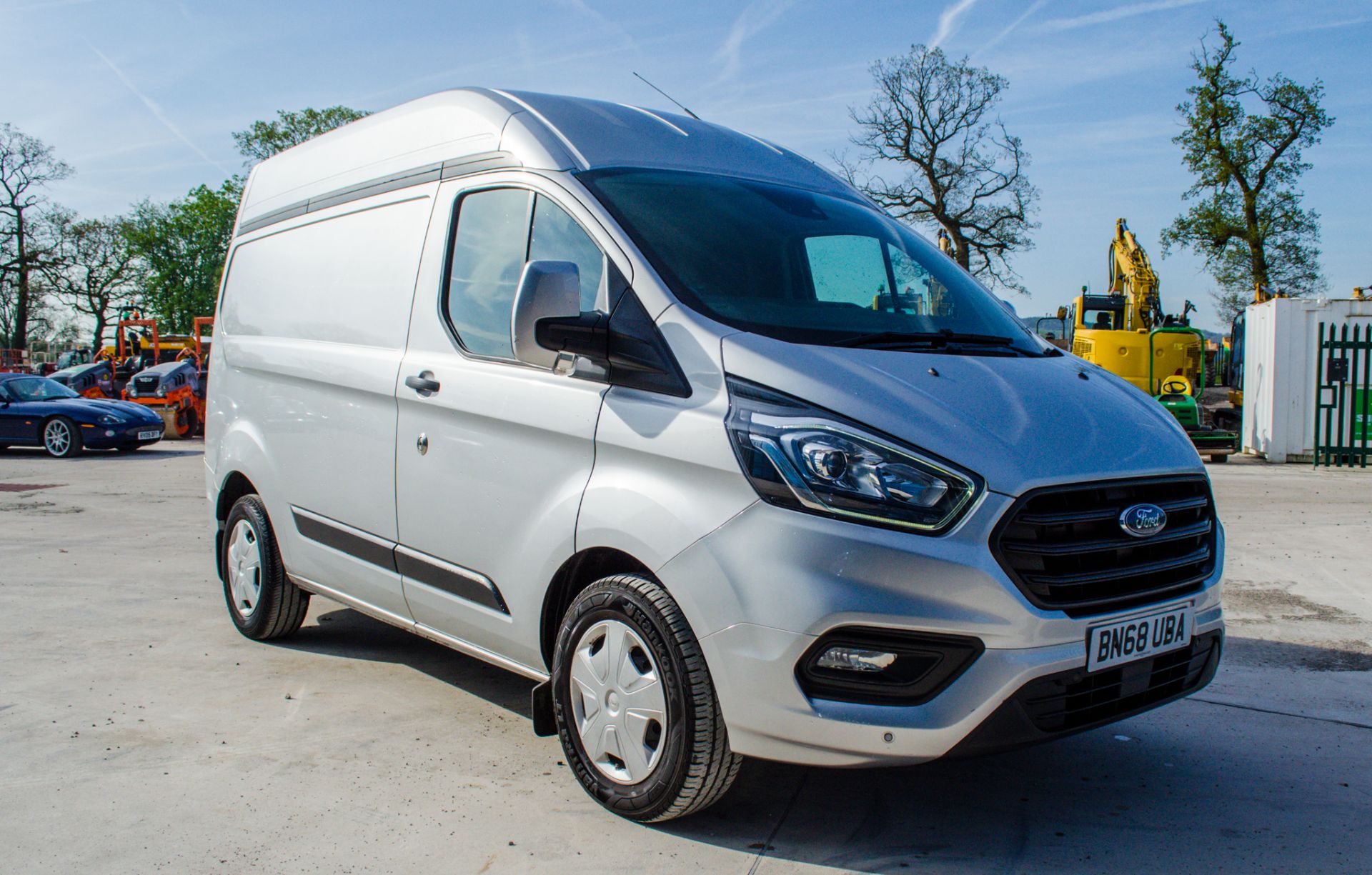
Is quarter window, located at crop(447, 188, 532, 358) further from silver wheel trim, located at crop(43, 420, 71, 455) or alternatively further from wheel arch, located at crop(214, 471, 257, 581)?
silver wheel trim, located at crop(43, 420, 71, 455)

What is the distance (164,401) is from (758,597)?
71.9ft

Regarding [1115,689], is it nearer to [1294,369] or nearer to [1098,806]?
[1098,806]

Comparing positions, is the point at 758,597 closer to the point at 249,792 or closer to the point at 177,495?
the point at 249,792

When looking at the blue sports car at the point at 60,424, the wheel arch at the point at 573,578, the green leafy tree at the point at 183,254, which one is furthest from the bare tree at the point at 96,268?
the wheel arch at the point at 573,578

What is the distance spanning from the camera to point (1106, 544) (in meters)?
2.95

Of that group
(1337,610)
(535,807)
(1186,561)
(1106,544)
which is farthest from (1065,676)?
(1337,610)

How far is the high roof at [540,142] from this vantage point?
3.81 metres

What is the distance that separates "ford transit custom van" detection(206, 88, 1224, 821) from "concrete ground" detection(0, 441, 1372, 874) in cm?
35

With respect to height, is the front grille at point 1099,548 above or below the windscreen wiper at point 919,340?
below

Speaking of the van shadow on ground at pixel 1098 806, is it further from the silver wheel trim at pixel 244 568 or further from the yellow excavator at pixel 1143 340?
the yellow excavator at pixel 1143 340

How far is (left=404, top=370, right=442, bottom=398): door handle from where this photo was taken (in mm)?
3865

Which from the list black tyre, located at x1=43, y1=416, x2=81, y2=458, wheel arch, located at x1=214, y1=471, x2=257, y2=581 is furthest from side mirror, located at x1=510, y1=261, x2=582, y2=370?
black tyre, located at x1=43, y1=416, x2=81, y2=458

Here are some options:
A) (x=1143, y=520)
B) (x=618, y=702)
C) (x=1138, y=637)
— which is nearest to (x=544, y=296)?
(x=618, y=702)

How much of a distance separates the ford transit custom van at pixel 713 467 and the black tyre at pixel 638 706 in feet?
0.03
